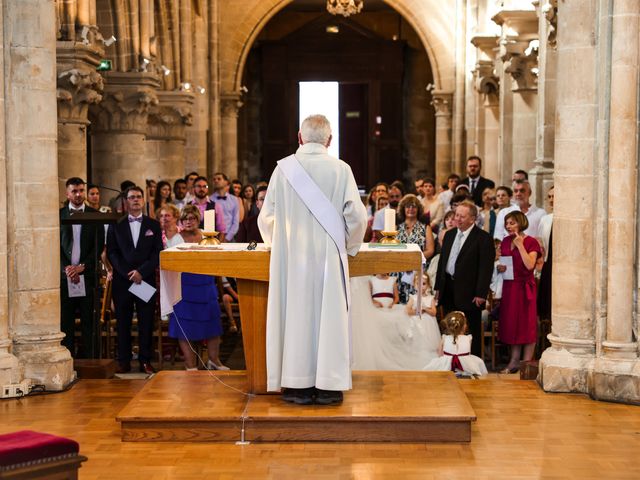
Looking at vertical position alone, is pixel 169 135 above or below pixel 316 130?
above

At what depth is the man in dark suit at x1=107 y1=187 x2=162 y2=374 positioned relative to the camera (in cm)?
984

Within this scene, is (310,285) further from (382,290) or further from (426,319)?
(382,290)

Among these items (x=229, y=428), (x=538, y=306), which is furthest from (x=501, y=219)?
(x=229, y=428)

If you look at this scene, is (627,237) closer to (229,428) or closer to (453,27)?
(229,428)

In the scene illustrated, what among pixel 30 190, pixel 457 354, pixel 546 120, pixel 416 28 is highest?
pixel 416 28

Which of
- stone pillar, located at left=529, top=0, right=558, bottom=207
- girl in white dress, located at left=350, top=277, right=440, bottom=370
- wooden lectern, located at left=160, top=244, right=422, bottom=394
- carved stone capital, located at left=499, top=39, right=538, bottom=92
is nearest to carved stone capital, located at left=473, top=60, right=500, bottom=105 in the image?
carved stone capital, located at left=499, top=39, right=538, bottom=92

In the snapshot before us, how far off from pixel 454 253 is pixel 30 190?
3.64 m

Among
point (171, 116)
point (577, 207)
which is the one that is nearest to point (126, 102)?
point (171, 116)

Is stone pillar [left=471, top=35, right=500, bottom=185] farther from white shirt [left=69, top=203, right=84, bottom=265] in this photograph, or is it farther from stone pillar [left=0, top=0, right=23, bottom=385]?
stone pillar [left=0, top=0, right=23, bottom=385]

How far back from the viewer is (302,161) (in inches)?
300

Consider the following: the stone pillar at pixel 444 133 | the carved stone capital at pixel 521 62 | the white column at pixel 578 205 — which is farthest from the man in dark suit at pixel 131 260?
the stone pillar at pixel 444 133

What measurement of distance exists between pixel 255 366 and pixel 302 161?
145 centimetres

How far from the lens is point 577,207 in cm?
871

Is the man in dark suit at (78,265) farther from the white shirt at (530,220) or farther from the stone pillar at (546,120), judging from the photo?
the stone pillar at (546,120)
